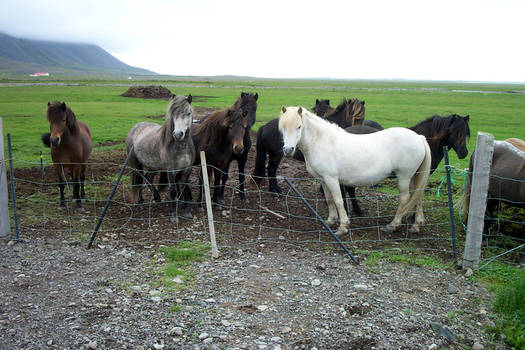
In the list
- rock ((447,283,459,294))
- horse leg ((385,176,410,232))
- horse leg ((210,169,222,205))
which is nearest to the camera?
rock ((447,283,459,294))

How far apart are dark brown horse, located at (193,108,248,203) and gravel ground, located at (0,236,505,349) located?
90.4 inches

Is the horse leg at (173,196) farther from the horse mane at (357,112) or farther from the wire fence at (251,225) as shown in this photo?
the horse mane at (357,112)

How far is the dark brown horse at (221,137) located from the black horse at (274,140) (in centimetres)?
100

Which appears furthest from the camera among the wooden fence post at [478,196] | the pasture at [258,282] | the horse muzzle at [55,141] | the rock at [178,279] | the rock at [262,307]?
the horse muzzle at [55,141]

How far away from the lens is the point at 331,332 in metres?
3.68

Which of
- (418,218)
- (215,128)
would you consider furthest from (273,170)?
(418,218)

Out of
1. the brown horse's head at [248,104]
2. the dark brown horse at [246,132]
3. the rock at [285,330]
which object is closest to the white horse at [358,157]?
the dark brown horse at [246,132]

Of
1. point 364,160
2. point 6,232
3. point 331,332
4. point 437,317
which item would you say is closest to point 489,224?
point 364,160

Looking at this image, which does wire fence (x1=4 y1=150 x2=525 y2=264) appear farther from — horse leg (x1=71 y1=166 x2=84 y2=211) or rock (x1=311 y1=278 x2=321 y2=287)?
rock (x1=311 y1=278 x2=321 y2=287)

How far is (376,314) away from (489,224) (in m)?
3.67

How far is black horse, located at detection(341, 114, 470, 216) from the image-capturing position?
6953mm

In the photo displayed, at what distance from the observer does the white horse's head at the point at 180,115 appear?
6.11m

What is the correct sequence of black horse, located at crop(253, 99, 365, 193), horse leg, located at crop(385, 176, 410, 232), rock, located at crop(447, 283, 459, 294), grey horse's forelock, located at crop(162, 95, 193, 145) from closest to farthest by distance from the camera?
1. rock, located at crop(447, 283, 459, 294)
2. horse leg, located at crop(385, 176, 410, 232)
3. grey horse's forelock, located at crop(162, 95, 193, 145)
4. black horse, located at crop(253, 99, 365, 193)

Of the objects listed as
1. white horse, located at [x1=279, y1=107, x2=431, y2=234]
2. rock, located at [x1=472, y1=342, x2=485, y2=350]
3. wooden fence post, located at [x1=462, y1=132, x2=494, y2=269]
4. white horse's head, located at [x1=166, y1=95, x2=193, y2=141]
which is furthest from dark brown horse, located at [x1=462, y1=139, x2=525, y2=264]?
white horse's head, located at [x1=166, y1=95, x2=193, y2=141]
